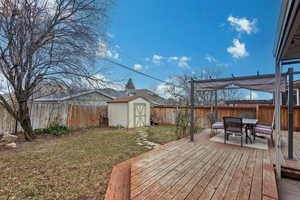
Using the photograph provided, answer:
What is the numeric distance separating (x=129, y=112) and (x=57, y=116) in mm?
4122

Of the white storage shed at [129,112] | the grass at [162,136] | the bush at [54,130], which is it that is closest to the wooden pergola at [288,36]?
the grass at [162,136]

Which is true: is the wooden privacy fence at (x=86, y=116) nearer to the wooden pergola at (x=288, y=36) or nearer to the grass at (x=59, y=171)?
the grass at (x=59, y=171)

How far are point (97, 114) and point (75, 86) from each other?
152 inches

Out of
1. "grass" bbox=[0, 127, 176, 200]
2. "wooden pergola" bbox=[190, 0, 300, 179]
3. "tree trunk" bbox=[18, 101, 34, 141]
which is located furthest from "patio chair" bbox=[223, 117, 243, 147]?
"tree trunk" bbox=[18, 101, 34, 141]

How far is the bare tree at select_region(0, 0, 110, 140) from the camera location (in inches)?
196

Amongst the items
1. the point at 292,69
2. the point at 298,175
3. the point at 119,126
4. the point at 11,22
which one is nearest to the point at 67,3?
the point at 11,22

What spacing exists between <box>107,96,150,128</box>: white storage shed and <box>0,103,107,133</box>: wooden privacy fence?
3.26ft

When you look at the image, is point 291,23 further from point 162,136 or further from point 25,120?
point 25,120

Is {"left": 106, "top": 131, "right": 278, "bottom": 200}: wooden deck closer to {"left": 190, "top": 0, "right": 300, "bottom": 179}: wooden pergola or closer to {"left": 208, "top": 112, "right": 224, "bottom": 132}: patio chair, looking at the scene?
{"left": 190, "top": 0, "right": 300, "bottom": 179}: wooden pergola

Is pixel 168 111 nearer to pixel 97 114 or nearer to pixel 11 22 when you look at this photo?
pixel 97 114

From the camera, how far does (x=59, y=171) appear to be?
9.81ft

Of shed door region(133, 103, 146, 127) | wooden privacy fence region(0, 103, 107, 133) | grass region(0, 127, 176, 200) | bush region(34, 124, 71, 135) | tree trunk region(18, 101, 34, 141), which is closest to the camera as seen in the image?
grass region(0, 127, 176, 200)

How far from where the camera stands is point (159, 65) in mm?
14961

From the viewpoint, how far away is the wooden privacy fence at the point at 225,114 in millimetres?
6734
